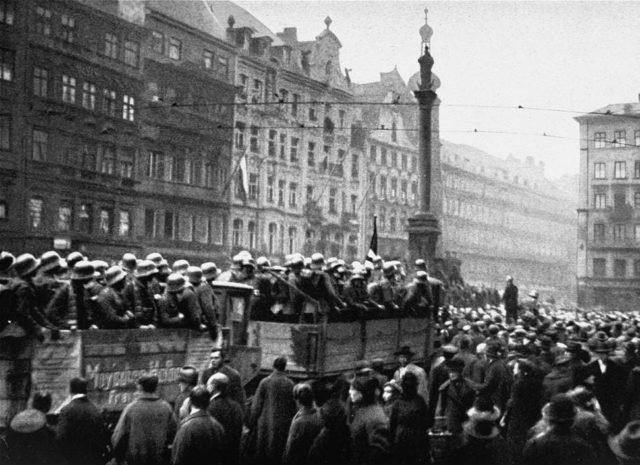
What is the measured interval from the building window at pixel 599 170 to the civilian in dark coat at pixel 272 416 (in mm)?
57866

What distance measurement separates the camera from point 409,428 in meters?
7.91

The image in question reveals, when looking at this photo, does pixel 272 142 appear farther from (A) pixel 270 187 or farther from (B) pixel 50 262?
(B) pixel 50 262

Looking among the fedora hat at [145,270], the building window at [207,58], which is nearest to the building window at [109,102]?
the building window at [207,58]

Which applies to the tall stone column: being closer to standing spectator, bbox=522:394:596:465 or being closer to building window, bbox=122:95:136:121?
building window, bbox=122:95:136:121

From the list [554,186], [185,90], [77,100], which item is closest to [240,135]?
[185,90]

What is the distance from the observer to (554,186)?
4978 inches

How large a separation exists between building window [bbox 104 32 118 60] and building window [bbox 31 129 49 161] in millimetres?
6276

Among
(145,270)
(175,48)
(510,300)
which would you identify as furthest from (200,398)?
(175,48)

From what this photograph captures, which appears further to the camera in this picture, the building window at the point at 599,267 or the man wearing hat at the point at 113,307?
the building window at the point at 599,267

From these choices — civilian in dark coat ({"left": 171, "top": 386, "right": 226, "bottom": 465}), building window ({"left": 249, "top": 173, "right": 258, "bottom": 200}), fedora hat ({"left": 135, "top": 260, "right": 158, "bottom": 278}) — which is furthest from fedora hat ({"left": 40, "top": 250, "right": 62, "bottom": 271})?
building window ({"left": 249, "top": 173, "right": 258, "bottom": 200})

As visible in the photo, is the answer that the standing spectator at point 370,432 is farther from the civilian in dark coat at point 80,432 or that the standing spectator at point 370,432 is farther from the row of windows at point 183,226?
the row of windows at point 183,226

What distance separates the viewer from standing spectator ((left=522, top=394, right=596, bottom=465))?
6219 millimetres

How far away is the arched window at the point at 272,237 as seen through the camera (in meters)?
51.2

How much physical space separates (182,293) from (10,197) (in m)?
24.3
